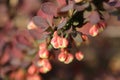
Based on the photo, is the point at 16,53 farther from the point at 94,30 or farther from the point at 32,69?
the point at 94,30

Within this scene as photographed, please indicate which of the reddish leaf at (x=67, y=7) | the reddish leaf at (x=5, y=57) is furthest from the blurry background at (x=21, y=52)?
the reddish leaf at (x=67, y=7)

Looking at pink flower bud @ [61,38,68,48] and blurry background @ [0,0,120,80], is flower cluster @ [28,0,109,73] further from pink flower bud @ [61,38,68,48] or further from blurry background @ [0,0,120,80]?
blurry background @ [0,0,120,80]

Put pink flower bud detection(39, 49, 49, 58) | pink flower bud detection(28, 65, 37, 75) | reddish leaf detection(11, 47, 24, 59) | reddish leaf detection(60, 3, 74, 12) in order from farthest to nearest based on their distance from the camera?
reddish leaf detection(11, 47, 24, 59), pink flower bud detection(28, 65, 37, 75), pink flower bud detection(39, 49, 49, 58), reddish leaf detection(60, 3, 74, 12)

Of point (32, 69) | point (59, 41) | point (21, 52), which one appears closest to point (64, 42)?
point (59, 41)

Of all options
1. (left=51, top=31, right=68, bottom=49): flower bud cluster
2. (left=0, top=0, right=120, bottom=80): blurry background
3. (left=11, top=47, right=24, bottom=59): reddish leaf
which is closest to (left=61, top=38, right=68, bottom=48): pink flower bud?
(left=51, top=31, right=68, bottom=49): flower bud cluster

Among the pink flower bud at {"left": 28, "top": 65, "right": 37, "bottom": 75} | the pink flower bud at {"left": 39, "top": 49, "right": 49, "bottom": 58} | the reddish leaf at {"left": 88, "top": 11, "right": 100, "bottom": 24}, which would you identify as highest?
the reddish leaf at {"left": 88, "top": 11, "right": 100, "bottom": 24}

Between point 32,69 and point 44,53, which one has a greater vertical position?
point 44,53

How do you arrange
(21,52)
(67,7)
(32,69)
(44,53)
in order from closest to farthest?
(67,7), (44,53), (32,69), (21,52)

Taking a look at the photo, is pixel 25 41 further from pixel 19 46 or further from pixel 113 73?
pixel 113 73

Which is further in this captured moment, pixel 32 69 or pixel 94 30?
pixel 32 69

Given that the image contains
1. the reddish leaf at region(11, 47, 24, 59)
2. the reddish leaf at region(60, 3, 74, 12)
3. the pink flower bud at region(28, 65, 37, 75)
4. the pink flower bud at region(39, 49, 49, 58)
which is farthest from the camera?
the reddish leaf at region(11, 47, 24, 59)

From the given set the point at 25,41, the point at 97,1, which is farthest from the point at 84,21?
the point at 25,41
